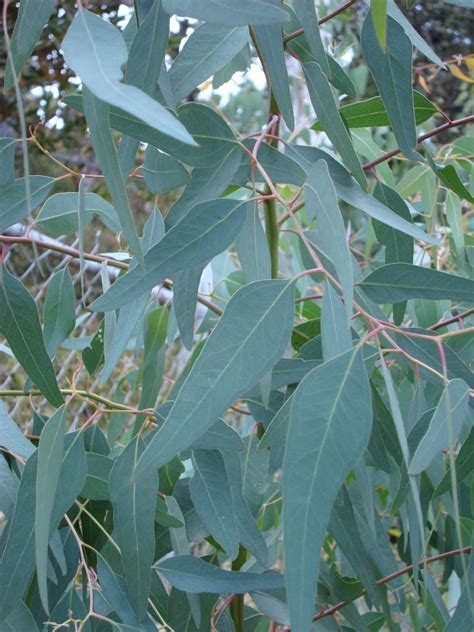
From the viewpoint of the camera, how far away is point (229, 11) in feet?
1.64

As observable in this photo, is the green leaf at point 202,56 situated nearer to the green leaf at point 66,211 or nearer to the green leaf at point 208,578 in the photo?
the green leaf at point 66,211

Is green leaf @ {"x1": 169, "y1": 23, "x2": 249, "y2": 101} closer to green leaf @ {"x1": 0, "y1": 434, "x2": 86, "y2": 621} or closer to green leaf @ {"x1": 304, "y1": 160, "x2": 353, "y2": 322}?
green leaf @ {"x1": 304, "y1": 160, "x2": 353, "y2": 322}

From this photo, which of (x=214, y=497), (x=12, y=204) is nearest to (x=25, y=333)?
(x=12, y=204)

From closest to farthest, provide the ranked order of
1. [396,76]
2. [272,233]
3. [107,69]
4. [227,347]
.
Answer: [107,69], [227,347], [396,76], [272,233]

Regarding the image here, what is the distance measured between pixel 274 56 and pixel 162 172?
0.14 m

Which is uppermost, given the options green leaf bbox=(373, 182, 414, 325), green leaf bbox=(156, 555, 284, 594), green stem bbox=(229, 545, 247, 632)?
green leaf bbox=(373, 182, 414, 325)

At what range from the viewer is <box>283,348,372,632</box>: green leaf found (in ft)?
1.58

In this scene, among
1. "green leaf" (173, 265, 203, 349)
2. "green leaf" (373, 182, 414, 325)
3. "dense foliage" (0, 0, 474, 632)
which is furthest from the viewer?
"green leaf" (373, 182, 414, 325)

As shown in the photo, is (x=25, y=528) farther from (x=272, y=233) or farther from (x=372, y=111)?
(x=372, y=111)

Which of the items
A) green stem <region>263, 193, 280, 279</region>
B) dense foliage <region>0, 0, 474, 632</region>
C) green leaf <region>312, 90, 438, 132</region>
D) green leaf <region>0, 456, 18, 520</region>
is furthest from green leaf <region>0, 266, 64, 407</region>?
green leaf <region>312, 90, 438, 132</region>

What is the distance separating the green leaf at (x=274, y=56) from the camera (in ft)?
2.06

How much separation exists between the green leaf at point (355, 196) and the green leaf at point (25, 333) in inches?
9.6

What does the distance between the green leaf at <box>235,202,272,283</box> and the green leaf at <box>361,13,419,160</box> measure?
0.13m

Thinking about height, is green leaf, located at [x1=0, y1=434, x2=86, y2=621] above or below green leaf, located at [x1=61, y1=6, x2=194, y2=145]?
below
